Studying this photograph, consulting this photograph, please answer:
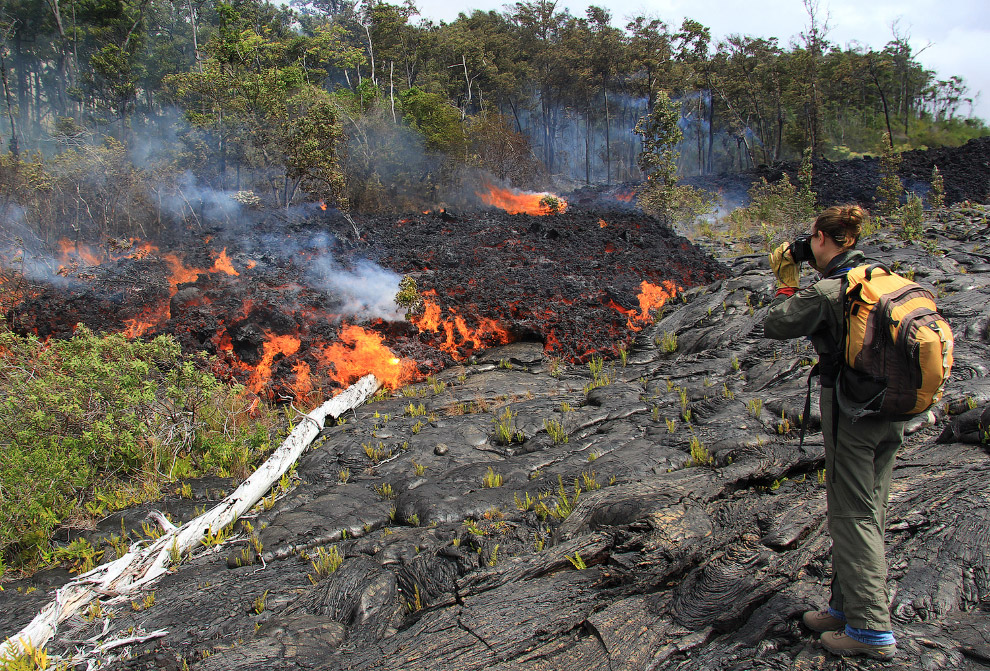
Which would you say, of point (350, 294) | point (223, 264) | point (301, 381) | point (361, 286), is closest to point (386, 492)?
point (301, 381)

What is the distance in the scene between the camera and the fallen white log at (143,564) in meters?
4.14

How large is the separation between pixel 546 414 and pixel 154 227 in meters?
18.5

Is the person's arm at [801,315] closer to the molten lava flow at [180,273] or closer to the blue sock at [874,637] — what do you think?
the blue sock at [874,637]

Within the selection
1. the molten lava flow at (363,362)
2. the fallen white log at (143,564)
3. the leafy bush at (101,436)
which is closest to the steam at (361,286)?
the molten lava flow at (363,362)

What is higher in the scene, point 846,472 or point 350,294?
point 846,472

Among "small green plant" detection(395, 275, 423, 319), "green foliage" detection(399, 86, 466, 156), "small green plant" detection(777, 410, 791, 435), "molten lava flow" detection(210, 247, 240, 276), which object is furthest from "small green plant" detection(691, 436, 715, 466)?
"green foliage" detection(399, 86, 466, 156)

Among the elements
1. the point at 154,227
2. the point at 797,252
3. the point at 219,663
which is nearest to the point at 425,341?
the point at 219,663

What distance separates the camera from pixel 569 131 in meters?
58.7

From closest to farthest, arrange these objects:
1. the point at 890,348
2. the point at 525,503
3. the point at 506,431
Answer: the point at 890,348 → the point at 525,503 → the point at 506,431

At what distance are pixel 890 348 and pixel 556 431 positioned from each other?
16.4ft

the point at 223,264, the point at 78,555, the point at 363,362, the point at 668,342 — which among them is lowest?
the point at 78,555

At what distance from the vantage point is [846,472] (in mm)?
2959

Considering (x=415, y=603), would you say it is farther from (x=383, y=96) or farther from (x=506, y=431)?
(x=383, y=96)

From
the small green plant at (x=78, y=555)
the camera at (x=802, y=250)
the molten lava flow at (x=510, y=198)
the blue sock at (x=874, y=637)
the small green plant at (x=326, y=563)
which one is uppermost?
the molten lava flow at (x=510, y=198)
